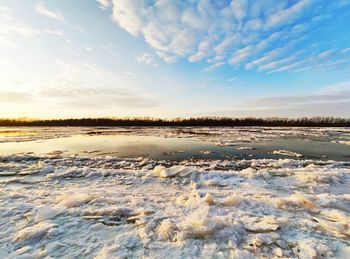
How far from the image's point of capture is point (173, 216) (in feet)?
12.6

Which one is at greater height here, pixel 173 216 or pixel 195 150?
pixel 173 216

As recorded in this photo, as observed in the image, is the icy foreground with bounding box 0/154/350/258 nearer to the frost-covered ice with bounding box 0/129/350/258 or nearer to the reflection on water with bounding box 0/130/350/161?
the frost-covered ice with bounding box 0/129/350/258

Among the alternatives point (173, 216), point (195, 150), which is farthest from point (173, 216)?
point (195, 150)

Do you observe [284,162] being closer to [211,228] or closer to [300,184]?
[300,184]

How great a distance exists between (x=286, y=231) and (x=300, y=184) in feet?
10.3

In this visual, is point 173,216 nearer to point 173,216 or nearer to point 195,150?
point 173,216

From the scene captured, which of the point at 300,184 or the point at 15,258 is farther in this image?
the point at 300,184

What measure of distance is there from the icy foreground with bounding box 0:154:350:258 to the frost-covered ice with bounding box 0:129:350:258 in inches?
0.6

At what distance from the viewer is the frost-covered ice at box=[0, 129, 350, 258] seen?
9.45 ft

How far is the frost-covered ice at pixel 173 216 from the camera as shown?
2.88 m

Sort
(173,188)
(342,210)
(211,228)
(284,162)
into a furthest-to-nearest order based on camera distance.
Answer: (284,162) < (173,188) < (342,210) < (211,228)

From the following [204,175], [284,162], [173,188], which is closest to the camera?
[173,188]

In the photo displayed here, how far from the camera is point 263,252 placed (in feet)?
9.28

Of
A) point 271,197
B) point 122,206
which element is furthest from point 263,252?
point 122,206
